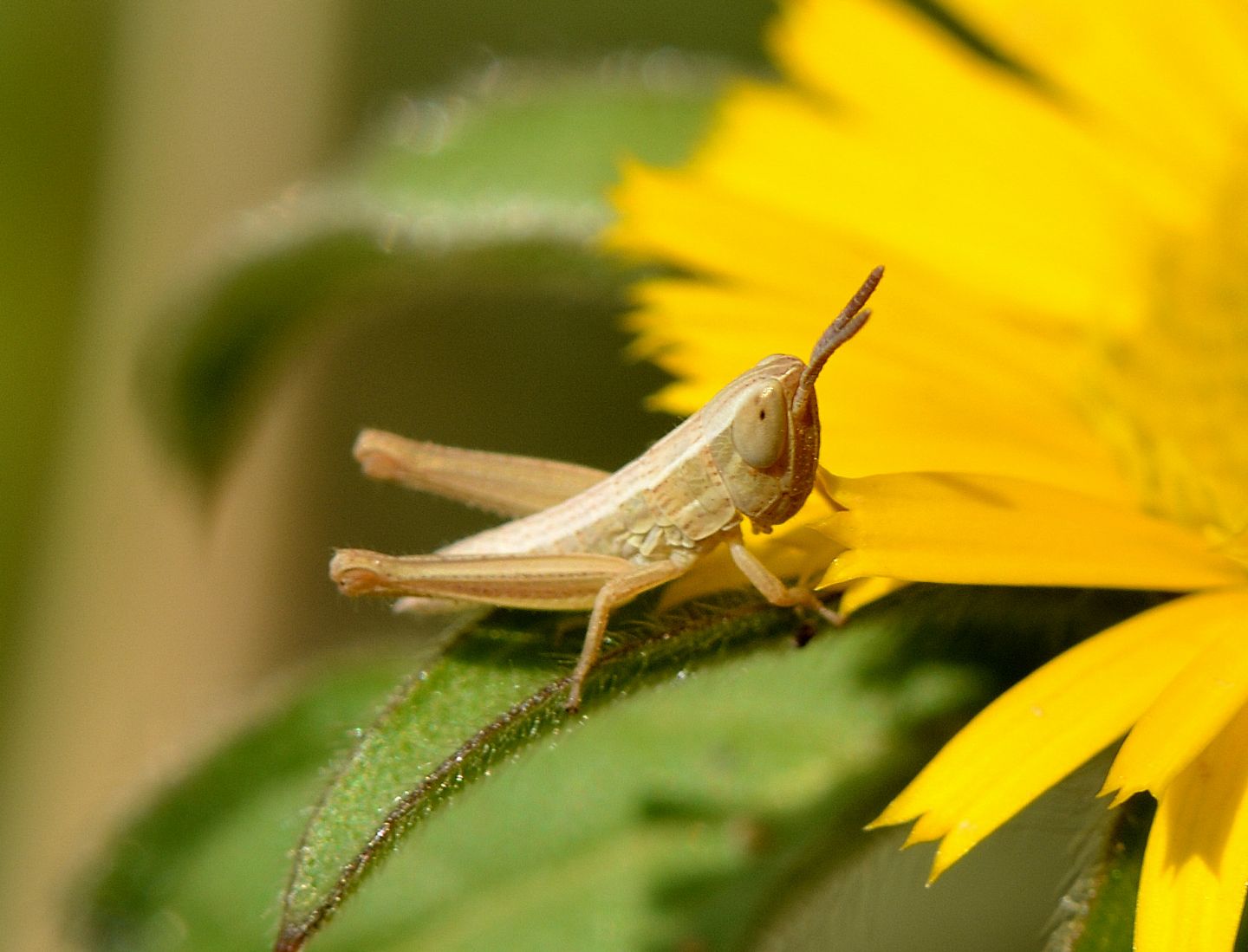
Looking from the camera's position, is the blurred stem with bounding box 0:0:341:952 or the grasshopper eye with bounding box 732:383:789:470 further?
the blurred stem with bounding box 0:0:341:952

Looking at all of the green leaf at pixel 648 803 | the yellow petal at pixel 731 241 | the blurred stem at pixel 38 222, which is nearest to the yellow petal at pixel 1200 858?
the green leaf at pixel 648 803

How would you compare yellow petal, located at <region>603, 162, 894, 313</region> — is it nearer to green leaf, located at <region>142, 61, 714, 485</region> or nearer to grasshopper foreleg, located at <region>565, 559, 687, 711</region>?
green leaf, located at <region>142, 61, 714, 485</region>

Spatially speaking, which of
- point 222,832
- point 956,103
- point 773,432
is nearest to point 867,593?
point 773,432

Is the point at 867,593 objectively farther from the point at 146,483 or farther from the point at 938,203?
the point at 146,483

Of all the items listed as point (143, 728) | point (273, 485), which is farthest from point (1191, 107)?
point (143, 728)

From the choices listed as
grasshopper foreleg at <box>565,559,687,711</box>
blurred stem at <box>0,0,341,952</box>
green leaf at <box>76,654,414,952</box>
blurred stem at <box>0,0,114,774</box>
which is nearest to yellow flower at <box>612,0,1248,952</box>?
grasshopper foreleg at <box>565,559,687,711</box>

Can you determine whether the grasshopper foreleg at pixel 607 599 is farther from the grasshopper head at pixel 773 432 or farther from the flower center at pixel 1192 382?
the flower center at pixel 1192 382
